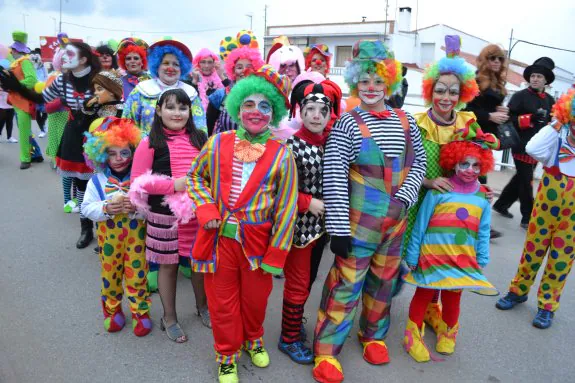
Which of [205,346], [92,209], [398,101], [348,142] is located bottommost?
[205,346]

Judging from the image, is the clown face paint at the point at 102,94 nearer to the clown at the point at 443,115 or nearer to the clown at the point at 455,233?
the clown at the point at 443,115

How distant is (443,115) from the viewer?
9.84 feet

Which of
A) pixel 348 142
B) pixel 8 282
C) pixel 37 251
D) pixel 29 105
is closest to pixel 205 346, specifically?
pixel 348 142

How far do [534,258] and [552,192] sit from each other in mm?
555

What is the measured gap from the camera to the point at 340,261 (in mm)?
2703

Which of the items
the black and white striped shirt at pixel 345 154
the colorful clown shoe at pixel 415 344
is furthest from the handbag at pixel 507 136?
the colorful clown shoe at pixel 415 344

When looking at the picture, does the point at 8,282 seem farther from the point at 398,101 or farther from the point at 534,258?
the point at 398,101

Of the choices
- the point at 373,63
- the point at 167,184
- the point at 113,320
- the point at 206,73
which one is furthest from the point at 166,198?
the point at 206,73

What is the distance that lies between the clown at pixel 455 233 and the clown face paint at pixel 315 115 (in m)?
0.91

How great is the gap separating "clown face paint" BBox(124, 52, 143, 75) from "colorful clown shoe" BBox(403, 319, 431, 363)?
11.9 feet

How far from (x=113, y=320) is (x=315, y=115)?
6.51 ft

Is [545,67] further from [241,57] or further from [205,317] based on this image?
[205,317]

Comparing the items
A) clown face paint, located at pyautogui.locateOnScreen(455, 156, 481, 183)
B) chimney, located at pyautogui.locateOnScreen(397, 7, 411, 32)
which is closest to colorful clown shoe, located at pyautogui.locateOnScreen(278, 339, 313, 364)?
clown face paint, located at pyautogui.locateOnScreen(455, 156, 481, 183)

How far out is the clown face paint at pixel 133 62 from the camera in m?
4.50
